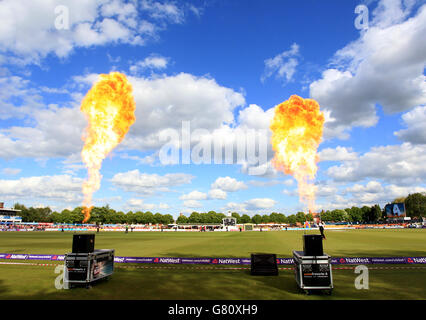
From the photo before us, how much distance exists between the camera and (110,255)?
49.0 ft

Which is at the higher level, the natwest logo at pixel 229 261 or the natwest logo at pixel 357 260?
the natwest logo at pixel 357 260

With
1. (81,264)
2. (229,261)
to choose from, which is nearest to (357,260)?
(229,261)

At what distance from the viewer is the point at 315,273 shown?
11719 mm

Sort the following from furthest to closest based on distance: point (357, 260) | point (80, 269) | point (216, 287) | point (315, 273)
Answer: point (357, 260) → point (216, 287) → point (80, 269) → point (315, 273)

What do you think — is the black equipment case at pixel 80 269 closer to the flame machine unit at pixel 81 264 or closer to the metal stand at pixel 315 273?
the flame machine unit at pixel 81 264

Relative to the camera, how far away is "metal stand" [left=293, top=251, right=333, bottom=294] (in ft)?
38.1

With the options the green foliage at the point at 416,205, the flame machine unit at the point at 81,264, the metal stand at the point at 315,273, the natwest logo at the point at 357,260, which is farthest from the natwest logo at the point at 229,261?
the green foliage at the point at 416,205

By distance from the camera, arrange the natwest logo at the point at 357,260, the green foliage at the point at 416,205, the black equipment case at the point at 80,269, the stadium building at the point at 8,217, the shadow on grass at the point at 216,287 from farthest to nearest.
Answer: the stadium building at the point at 8,217 → the green foliage at the point at 416,205 → the natwest logo at the point at 357,260 → the black equipment case at the point at 80,269 → the shadow on grass at the point at 216,287

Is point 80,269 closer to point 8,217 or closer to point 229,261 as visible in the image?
point 229,261

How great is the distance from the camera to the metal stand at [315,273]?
457 inches
